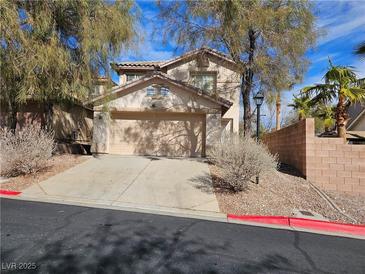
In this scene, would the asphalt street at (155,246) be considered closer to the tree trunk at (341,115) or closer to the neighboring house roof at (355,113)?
the tree trunk at (341,115)

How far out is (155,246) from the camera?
4613 millimetres

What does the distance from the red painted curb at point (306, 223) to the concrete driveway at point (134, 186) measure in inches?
39.8

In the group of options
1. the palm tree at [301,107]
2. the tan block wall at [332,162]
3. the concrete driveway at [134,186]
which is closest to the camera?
the concrete driveway at [134,186]

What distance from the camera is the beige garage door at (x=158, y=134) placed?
15.4 metres

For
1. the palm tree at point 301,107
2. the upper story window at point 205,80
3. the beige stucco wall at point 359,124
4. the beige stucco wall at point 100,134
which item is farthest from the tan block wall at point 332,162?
the beige stucco wall at point 359,124

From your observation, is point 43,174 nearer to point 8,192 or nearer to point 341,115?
point 8,192

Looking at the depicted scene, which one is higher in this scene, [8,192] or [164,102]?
[164,102]

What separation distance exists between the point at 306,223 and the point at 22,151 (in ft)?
29.7

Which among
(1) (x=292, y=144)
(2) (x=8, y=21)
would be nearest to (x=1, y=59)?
(2) (x=8, y=21)

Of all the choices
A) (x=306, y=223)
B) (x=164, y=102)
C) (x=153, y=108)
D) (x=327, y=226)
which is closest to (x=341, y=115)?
(x=327, y=226)

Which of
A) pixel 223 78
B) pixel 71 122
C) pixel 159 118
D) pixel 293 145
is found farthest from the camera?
pixel 71 122

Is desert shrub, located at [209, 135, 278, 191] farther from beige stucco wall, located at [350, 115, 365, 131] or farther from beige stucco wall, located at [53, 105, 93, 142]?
beige stucco wall, located at [350, 115, 365, 131]

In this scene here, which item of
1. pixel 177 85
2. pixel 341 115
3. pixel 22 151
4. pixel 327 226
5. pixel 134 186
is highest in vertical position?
pixel 177 85

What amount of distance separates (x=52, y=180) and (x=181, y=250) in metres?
6.82
